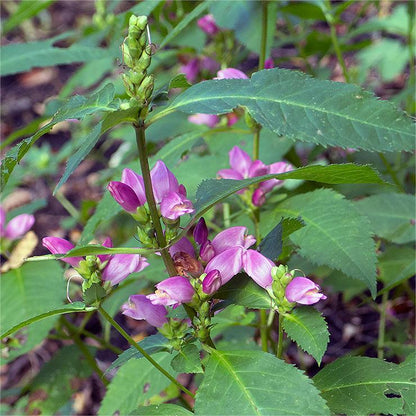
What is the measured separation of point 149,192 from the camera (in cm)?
101

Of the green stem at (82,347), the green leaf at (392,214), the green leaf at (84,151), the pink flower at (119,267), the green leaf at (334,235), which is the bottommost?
the green stem at (82,347)

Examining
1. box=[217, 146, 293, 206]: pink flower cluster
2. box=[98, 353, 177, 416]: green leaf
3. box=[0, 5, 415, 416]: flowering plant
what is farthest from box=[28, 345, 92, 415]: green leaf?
box=[217, 146, 293, 206]: pink flower cluster

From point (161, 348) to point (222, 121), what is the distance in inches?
47.1

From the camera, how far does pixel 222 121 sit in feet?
7.23

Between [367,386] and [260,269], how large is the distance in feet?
1.08

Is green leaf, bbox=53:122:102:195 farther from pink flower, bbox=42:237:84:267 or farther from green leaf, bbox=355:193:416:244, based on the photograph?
green leaf, bbox=355:193:416:244

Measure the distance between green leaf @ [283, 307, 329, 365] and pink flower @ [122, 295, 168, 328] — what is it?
234mm

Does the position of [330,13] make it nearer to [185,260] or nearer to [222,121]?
[222,121]

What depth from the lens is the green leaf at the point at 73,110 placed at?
96cm

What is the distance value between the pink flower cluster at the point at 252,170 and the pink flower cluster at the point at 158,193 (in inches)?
15.1

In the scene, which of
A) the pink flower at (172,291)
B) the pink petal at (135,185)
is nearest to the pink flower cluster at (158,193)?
the pink petal at (135,185)

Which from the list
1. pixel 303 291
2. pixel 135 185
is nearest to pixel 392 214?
pixel 303 291

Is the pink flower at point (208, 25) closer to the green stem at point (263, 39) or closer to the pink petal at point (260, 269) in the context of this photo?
the green stem at point (263, 39)

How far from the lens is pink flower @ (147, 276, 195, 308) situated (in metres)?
1.03
